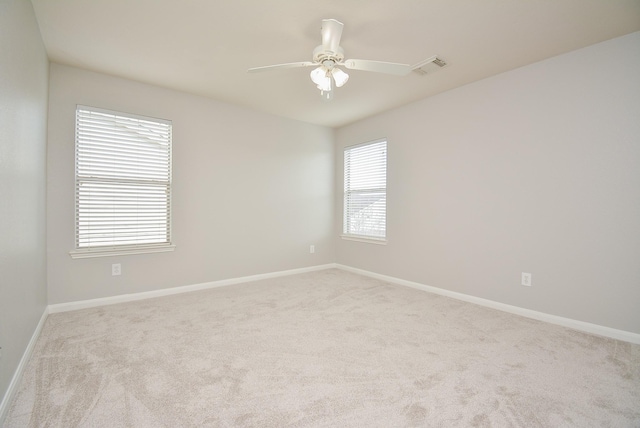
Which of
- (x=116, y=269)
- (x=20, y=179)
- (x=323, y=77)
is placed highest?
(x=323, y=77)

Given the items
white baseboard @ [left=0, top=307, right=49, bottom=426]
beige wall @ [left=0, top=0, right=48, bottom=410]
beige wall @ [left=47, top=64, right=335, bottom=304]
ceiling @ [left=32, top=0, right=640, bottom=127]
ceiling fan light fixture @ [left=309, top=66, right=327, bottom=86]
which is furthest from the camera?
beige wall @ [left=47, top=64, right=335, bottom=304]

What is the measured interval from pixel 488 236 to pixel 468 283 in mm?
582

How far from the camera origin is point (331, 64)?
2104 millimetres

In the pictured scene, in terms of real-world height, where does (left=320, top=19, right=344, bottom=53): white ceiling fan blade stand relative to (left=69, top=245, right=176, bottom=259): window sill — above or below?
above

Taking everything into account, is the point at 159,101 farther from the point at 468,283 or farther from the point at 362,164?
the point at 468,283

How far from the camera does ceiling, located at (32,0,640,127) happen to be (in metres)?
1.95

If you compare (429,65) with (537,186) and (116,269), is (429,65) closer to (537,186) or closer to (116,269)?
(537,186)

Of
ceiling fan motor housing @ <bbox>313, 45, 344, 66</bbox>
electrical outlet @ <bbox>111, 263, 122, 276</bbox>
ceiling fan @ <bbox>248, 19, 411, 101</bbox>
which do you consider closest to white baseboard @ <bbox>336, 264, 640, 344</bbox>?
ceiling fan @ <bbox>248, 19, 411, 101</bbox>

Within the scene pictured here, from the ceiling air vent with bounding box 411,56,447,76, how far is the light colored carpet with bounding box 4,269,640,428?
2.40 meters

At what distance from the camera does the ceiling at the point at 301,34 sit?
195 centimetres

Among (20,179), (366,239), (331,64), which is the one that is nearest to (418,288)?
(366,239)

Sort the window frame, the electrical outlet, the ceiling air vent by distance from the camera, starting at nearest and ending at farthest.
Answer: the ceiling air vent < the electrical outlet < the window frame

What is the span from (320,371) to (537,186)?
2555 mm

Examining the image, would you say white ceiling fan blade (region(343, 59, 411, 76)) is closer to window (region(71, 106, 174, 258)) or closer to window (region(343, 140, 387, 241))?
window (region(343, 140, 387, 241))
